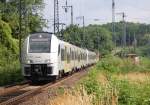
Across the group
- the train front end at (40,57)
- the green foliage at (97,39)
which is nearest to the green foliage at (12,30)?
the train front end at (40,57)

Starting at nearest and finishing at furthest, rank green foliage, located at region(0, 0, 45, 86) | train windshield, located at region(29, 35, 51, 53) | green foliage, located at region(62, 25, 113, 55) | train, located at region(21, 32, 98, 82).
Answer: train, located at region(21, 32, 98, 82) < train windshield, located at region(29, 35, 51, 53) < green foliage, located at region(0, 0, 45, 86) < green foliage, located at region(62, 25, 113, 55)

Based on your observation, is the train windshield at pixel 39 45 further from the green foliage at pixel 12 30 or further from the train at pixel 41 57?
the green foliage at pixel 12 30

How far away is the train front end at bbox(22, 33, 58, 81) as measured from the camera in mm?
34438

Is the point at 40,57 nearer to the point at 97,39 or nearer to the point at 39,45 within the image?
the point at 39,45

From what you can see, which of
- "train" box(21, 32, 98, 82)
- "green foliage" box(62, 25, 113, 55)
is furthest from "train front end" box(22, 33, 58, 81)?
"green foliage" box(62, 25, 113, 55)

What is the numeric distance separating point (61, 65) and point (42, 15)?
6967cm

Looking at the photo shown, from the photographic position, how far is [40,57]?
34656mm

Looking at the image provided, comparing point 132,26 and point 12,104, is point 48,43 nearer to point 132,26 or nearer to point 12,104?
point 12,104

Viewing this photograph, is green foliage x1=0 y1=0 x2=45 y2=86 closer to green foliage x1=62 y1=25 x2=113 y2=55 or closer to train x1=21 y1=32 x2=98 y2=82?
train x1=21 y1=32 x2=98 y2=82

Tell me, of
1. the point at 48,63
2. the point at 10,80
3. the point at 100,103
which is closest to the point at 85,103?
the point at 100,103

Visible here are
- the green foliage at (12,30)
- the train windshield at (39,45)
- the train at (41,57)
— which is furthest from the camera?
the green foliage at (12,30)

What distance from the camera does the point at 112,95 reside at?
14945 mm

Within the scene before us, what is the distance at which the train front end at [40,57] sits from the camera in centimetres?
3444

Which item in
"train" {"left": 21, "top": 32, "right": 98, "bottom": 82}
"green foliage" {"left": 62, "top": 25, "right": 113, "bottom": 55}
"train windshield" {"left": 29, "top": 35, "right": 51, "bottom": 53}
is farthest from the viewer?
"green foliage" {"left": 62, "top": 25, "right": 113, "bottom": 55}
